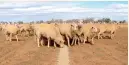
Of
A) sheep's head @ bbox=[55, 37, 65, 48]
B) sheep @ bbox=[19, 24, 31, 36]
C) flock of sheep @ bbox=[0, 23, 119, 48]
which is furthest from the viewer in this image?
sheep @ bbox=[19, 24, 31, 36]

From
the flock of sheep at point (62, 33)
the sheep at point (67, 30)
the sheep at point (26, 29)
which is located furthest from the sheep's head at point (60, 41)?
the sheep at point (26, 29)

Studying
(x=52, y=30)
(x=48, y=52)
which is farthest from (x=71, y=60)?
(x=52, y=30)

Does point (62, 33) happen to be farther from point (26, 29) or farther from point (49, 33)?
point (26, 29)

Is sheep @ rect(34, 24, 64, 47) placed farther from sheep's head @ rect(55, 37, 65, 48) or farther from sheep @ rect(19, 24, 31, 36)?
sheep @ rect(19, 24, 31, 36)

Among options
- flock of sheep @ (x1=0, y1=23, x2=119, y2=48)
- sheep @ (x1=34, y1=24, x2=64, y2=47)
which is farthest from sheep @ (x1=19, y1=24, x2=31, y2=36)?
sheep @ (x1=34, y1=24, x2=64, y2=47)

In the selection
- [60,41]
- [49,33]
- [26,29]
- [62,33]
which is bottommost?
[26,29]

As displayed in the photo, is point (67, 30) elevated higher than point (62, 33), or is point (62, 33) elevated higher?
point (67, 30)

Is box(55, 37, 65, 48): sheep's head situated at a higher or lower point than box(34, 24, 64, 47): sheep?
lower

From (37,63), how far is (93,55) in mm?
3069

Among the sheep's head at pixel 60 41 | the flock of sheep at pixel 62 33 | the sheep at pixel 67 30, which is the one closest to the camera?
the sheep's head at pixel 60 41

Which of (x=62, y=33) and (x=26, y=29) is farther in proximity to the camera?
(x=26, y=29)

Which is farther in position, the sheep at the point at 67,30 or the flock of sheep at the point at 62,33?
the sheep at the point at 67,30

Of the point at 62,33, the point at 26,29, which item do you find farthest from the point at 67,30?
the point at 26,29

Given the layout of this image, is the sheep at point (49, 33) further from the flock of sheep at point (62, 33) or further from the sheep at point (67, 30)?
the sheep at point (67, 30)
